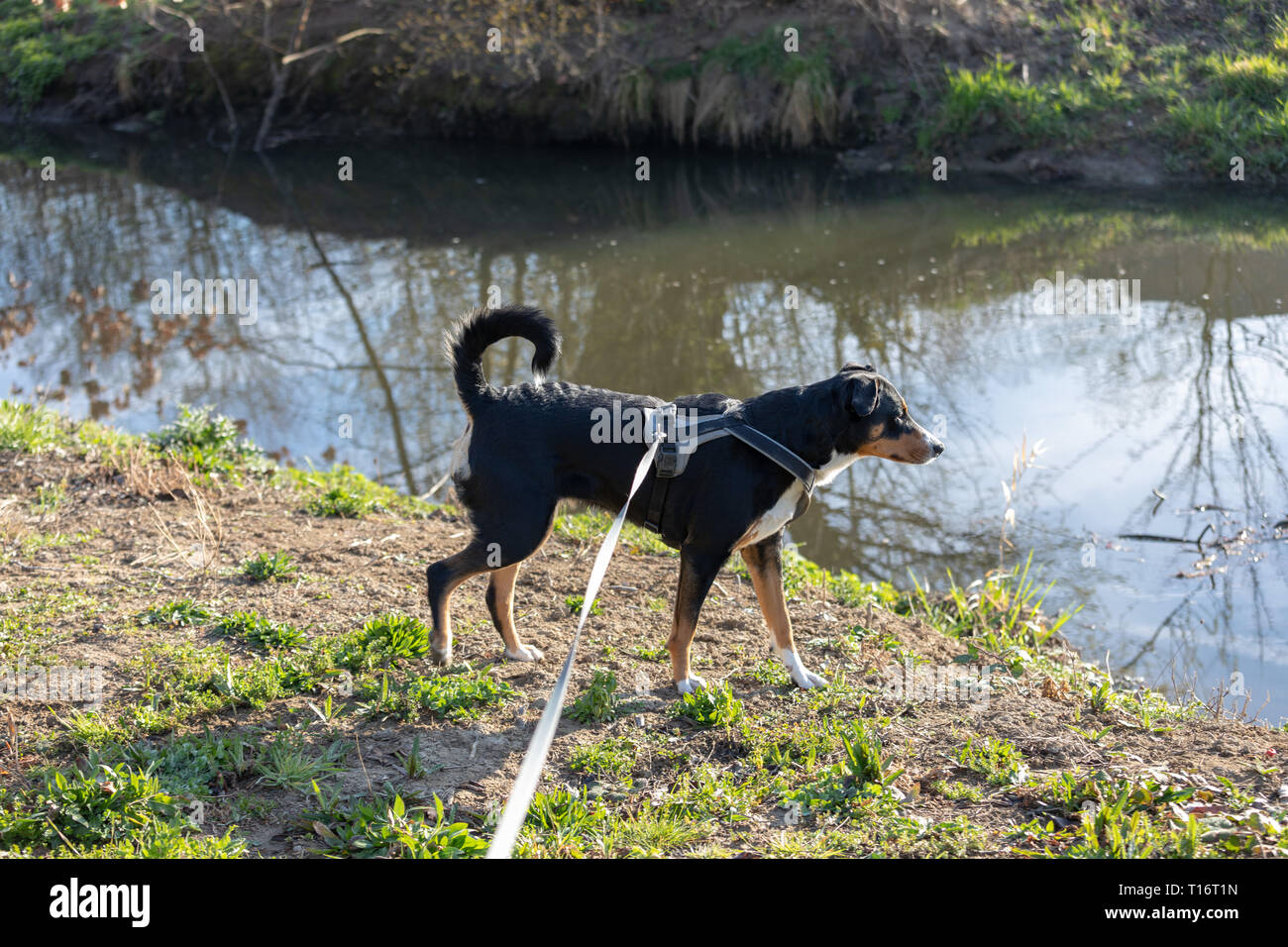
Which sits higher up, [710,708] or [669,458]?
[669,458]

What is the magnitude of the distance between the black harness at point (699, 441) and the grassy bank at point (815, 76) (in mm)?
12651

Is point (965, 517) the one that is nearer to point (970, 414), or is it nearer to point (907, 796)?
point (970, 414)

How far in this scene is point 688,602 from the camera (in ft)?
14.2

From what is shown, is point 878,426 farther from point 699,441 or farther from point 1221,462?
point 1221,462

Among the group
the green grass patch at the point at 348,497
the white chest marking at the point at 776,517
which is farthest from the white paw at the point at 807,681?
the green grass patch at the point at 348,497

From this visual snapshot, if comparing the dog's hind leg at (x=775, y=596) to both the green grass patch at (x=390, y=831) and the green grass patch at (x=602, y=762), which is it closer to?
the green grass patch at (x=602, y=762)

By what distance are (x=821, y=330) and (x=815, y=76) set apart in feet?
26.0

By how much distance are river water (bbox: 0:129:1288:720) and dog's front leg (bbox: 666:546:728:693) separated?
8.28ft

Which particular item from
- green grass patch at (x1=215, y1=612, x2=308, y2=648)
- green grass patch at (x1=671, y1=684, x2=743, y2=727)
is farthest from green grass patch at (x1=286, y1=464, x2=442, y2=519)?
green grass patch at (x1=671, y1=684, x2=743, y2=727)

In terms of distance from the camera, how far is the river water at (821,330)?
6.71 metres

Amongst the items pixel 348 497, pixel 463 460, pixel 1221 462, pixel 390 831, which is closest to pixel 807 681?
pixel 463 460

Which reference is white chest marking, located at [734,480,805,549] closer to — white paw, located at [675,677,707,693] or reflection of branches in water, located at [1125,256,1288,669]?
white paw, located at [675,677,707,693]

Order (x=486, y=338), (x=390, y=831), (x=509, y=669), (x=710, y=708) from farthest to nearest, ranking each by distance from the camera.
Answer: (x=509, y=669)
(x=486, y=338)
(x=710, y=708)
(x=390, y=831)
